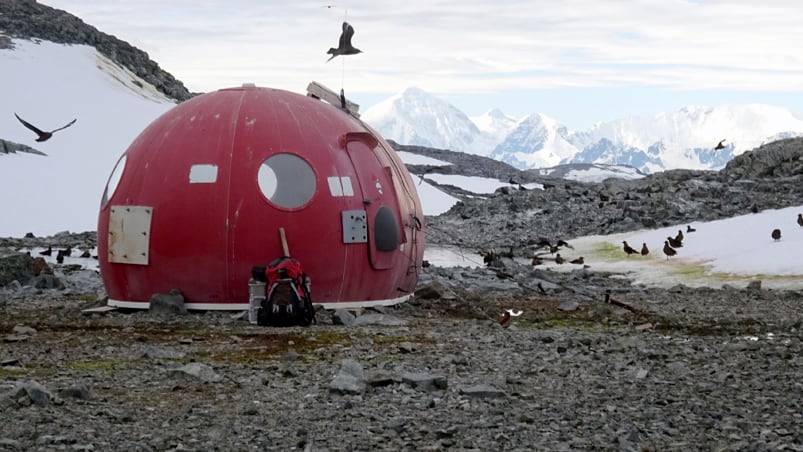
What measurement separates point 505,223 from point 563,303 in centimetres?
2863

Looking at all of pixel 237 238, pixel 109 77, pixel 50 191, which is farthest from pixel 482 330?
pixel 109 77

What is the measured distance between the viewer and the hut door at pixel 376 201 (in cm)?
1842

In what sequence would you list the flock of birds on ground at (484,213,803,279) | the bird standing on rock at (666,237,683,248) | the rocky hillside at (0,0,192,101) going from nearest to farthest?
the flock of birds on ground at (484,213,803,279), the bird standing on rock at (666,237,683,248), the rocky hillside at (0,0,192,101)

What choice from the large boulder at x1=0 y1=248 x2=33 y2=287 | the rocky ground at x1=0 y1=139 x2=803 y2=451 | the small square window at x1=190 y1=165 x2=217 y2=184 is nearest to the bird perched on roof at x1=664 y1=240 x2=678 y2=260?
the rocky ground at x1=0 y1=139 x2=803 y2=451

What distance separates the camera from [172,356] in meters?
13.6

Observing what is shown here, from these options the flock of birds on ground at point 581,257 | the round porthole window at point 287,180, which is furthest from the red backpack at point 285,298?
the flock of birds on ground at point 581,257

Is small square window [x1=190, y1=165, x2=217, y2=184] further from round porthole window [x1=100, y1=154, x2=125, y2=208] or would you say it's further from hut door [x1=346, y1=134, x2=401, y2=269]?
hut door [x1=346, y1=134, x2=401, y2=269]

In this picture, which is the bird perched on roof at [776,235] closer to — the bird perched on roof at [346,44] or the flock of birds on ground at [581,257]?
the flock of birds on ground at [581,257]

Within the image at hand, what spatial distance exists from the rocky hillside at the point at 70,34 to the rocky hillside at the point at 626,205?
254 feet

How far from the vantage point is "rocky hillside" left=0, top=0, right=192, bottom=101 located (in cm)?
12519

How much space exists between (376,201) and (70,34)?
116572mm

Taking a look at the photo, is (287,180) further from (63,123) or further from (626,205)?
(63,123)

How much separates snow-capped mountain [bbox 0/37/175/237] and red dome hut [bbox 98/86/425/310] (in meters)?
33.9

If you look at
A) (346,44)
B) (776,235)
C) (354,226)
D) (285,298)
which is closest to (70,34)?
(776,235)
